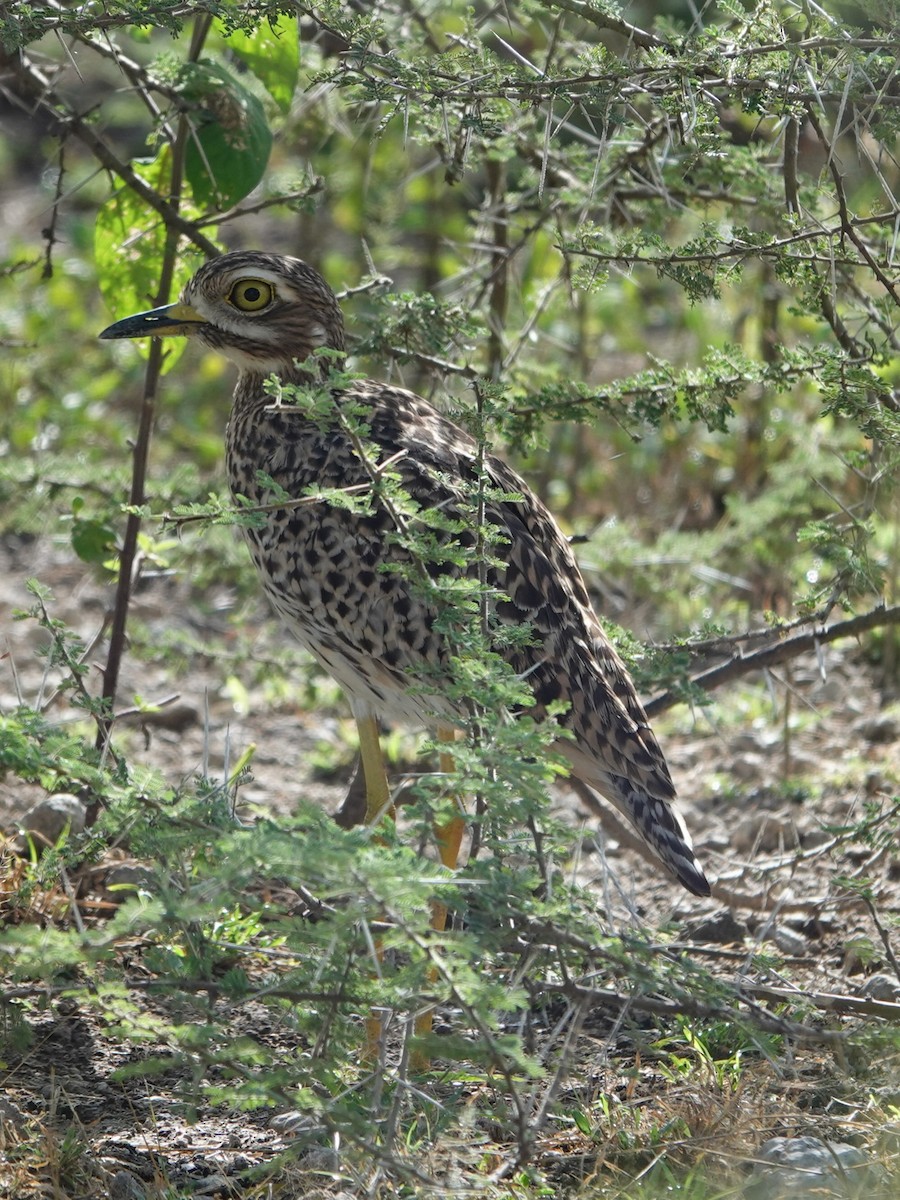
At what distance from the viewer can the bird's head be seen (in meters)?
3.44

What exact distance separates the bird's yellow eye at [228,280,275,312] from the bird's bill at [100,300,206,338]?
0.10 meters

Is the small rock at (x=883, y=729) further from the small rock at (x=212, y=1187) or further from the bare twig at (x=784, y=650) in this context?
the small rock at (x=212, y=1187)

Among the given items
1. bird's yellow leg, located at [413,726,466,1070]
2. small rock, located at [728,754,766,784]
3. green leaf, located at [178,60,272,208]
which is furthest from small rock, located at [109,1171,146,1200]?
small rock, located at [728,754,766,784]

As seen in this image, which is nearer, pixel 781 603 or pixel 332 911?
pixel 332 911

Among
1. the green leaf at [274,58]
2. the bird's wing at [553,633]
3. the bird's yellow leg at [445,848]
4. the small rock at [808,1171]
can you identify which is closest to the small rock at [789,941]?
the bird's wing at [553,633]

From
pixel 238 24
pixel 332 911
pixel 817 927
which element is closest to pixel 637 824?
pixel 817 927

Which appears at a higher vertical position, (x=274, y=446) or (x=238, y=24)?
(x=238, y=24)

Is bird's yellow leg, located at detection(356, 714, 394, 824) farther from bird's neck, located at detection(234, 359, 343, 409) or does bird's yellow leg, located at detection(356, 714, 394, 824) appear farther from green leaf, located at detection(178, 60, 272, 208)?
green leaf, located at detection(178, 60, 272, 208)

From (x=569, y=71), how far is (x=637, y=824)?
1.58 m

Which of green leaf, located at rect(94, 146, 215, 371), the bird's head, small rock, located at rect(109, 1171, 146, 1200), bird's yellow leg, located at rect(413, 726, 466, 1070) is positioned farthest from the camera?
green leaf, located at rect(94, 146, 215, 371)

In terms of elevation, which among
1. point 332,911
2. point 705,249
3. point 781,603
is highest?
point 705,249

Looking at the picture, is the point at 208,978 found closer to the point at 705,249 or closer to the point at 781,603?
the point at 705,249

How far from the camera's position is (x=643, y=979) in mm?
2158

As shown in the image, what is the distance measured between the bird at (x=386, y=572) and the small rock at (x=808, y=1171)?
25.0 inches
